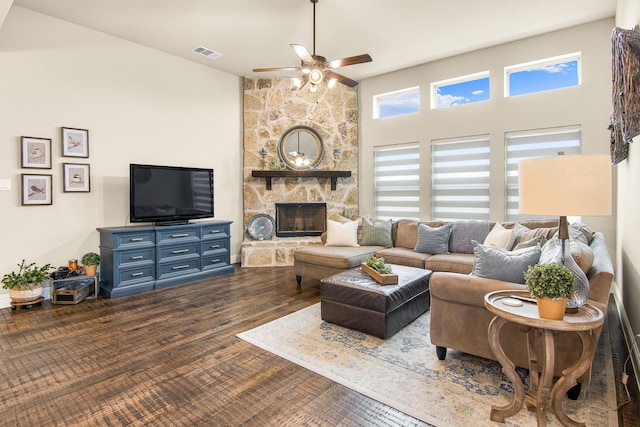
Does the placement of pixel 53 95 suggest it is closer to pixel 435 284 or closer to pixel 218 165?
pixel 218 165

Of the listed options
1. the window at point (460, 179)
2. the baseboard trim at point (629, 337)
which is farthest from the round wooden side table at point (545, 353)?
the window at point (460, 179)

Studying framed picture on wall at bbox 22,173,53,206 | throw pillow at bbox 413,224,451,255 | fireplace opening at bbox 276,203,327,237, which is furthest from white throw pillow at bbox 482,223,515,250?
framed picture on wall at bbox 22,173,53,206

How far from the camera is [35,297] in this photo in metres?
3.72

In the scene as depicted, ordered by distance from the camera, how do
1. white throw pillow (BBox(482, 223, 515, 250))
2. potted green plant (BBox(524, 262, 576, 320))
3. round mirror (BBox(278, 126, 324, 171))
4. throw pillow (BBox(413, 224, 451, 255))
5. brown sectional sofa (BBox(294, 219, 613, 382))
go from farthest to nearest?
round mirror (BBox(278, 126, 324, 171)) → throw pillow (BBox(413, 224, 451, 255)) → white throw pillow (BBox(482, 223, 515, 250)) → brown sectional sofa (BBox(294, 219, 613, 382)) → potted green plant (BBox(524, 262, 576, 320))

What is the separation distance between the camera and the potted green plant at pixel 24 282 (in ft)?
11.9

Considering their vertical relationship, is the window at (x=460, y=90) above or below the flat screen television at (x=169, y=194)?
above


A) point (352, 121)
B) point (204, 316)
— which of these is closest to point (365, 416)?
point (204, 316)

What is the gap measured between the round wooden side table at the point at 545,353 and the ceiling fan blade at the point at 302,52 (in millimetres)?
2906

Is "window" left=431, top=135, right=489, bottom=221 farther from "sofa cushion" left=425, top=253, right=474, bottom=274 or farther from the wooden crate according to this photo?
the wooden crate

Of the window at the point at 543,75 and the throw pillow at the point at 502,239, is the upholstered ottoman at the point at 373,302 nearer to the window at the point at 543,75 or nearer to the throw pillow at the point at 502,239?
the throw pillow at the point at 502,239

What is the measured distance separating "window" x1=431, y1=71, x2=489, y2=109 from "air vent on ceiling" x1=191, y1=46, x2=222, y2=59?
351 centimetres

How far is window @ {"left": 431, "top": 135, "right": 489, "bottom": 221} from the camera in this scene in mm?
5078

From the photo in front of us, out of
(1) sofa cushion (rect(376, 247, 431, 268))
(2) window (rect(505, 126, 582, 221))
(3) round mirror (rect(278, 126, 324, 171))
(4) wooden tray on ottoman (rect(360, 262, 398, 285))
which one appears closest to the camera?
(4) wooden tray on ottoman (rect(360, 262, 398, 285))

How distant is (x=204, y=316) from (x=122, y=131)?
2.99 meters
